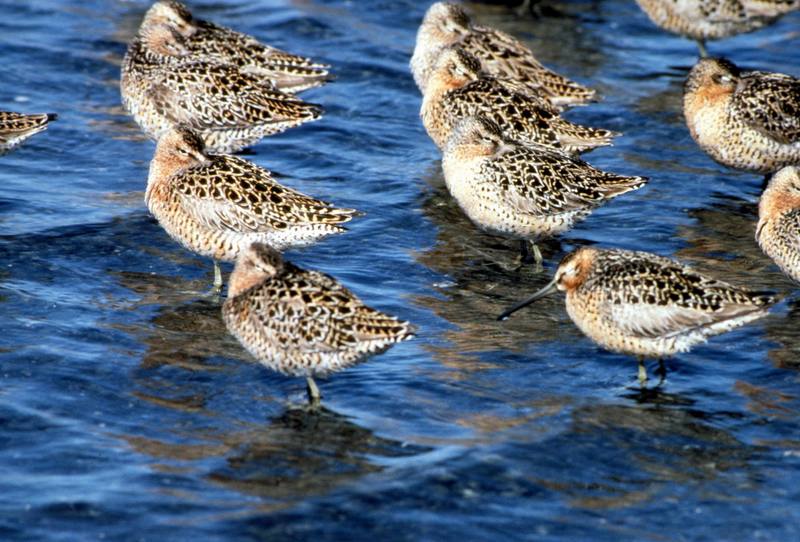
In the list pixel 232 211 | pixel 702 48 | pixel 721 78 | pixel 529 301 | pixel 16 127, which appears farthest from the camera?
pixel 702 48

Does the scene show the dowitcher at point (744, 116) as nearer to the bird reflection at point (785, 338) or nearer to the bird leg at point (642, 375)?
the bird reflection at point (785, 338)

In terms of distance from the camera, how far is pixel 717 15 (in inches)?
579

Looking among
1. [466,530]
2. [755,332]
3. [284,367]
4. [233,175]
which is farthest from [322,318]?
[755,332]

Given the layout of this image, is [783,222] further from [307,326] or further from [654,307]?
[307,326]

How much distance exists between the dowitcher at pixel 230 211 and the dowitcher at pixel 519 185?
3.87 feet

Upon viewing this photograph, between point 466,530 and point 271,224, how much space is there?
3.22m

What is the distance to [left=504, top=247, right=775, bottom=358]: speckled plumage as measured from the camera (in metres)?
8.06

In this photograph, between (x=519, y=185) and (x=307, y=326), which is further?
(x=519, y=185)

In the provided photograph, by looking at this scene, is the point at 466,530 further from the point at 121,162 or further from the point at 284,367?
the point at 121,162

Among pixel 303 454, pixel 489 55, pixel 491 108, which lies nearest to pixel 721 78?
pixel 491 108

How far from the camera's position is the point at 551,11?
55.6ft

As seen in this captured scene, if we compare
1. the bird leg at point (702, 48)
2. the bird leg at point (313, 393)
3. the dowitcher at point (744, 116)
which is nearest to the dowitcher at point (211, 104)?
the dowitcher at point (744, 116)

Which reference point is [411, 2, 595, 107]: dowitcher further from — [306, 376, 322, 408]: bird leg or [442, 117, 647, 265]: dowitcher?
[306, 376, 322, 408]: bird leg

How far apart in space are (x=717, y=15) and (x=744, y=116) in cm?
328
